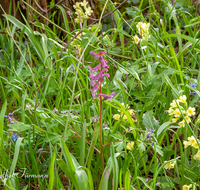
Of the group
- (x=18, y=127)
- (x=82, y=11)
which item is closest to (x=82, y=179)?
(x=18, y=127)

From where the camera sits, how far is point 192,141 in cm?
120

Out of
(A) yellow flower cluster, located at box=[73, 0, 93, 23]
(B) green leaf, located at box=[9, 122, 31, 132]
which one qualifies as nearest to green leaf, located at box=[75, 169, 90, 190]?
(B) green leaf, located at box=[9, 122, 31, 132]

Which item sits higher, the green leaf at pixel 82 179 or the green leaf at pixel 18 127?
the green leaf at pixel 18 127

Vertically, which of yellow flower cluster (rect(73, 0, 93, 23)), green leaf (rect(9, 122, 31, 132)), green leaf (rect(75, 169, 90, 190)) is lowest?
green leaf (rect(75, 169, 90, 190))

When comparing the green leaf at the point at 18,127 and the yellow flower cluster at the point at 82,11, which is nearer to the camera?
the green leaf at the point at 18,127

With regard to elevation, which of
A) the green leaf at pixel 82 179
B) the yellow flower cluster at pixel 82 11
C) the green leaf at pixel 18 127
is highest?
the yellow flower cluster at pixel 82 11

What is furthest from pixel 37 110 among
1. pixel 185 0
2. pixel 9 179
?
pixel 185 0

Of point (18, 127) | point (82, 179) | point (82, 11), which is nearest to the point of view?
point (82, 179)

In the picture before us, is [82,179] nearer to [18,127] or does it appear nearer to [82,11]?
[18,127]

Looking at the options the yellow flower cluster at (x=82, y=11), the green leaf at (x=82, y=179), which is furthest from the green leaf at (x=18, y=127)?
the yellow flower cluster at (x=82, y=11)

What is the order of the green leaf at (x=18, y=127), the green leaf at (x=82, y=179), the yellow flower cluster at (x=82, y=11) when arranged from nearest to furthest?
the green leaf at (x=82, y=179), the green leaf at (x=18, y=127), the yellow flower cluster at (x=82, y=11)

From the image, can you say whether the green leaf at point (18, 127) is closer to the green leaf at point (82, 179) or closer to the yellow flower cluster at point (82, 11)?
the green leaf at point (82, 179)

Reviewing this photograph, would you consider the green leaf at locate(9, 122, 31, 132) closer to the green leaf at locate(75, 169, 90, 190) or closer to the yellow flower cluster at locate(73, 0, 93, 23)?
the green leaf at locate(75, 169, 90, 190)

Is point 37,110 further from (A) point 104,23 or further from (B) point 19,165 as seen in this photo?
(A) point 104,23
